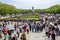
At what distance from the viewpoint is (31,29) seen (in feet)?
121

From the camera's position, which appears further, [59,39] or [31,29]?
[31,29]

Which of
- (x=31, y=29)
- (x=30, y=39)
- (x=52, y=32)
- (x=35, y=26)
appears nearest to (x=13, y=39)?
(x=52, y=32)

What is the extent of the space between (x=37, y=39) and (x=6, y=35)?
4.91m

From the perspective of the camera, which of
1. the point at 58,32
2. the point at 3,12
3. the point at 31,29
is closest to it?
the point at 58,32

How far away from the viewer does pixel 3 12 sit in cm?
10812

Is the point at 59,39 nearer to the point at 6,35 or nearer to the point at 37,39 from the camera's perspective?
the point at 37,39

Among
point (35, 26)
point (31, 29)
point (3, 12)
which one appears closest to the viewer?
point (35, 26)

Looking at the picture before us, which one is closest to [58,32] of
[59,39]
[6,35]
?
[59,39]

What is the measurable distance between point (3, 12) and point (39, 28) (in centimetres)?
7461

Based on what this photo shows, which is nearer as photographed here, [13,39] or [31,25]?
[13,39]

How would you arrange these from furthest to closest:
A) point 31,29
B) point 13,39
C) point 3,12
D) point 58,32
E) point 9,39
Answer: point 3,12 < point 31,29 < point 58,32 < point 9,39 < point 13,39

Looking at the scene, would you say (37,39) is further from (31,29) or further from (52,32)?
(31,29)

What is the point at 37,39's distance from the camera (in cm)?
2623

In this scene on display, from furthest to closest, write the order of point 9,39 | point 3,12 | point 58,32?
point 3,12, point 58,32, point 9,39
